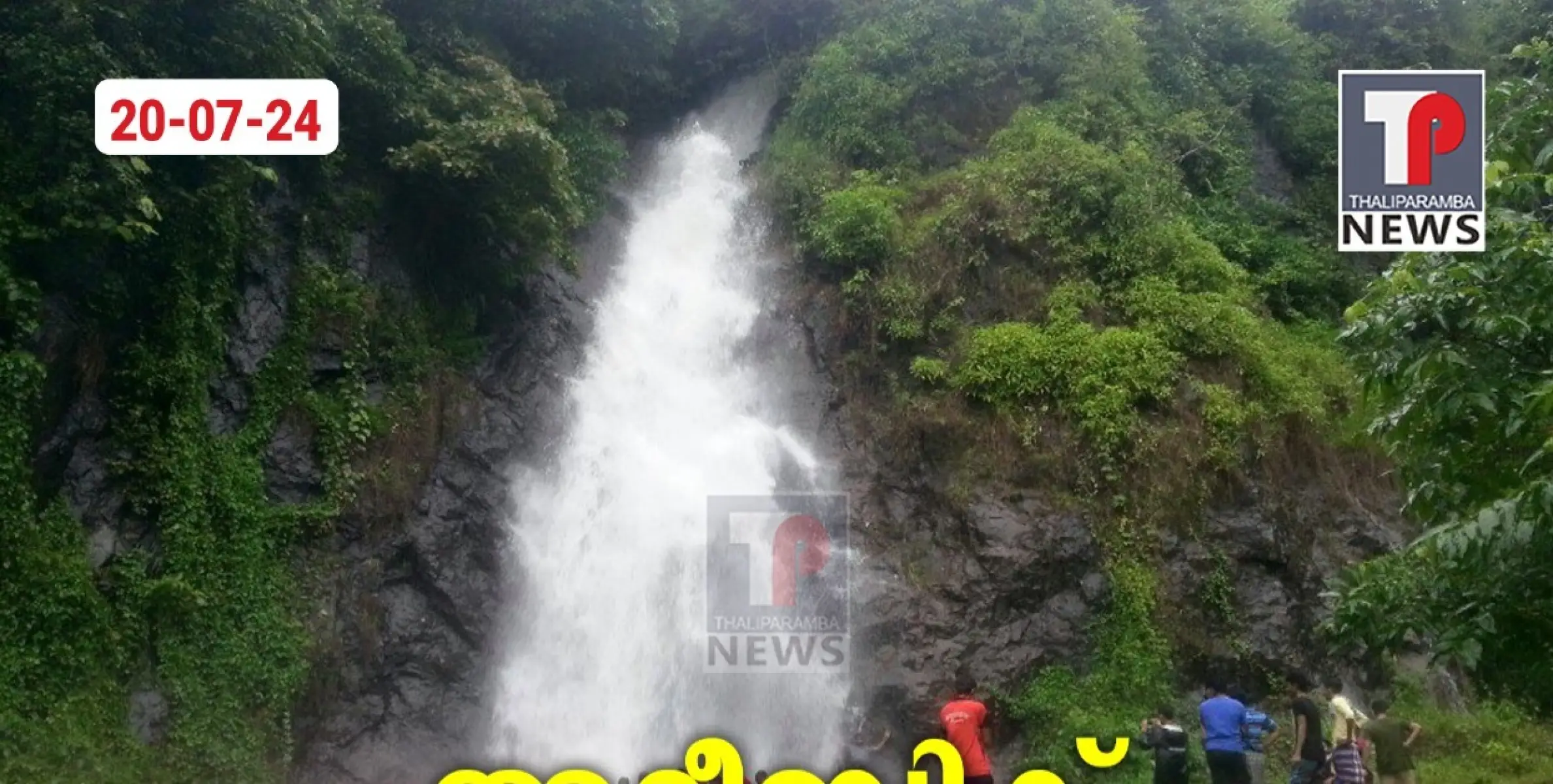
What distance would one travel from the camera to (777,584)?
11.8 metres

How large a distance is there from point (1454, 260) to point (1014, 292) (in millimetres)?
8370

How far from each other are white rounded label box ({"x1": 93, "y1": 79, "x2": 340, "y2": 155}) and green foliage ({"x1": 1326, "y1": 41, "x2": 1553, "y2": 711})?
822 centimetres

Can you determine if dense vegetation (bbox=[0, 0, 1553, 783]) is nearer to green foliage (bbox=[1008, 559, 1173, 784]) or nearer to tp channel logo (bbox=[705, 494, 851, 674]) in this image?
green foliage (bbox=[1008, 559, 1173, 784])

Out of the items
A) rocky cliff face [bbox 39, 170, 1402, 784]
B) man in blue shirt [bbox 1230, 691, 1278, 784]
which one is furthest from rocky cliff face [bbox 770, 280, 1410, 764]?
man in blue shirt [bbox 1230, 691, 1278, 784]

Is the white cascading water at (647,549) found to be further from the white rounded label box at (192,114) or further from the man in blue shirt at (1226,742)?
the white rounded label box at (192,114)

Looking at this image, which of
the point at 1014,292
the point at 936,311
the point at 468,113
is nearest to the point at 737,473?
the point at 936,311

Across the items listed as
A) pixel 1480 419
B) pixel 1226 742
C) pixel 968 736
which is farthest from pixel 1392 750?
pixel 1480 419

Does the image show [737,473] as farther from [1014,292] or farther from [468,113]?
[468,113]

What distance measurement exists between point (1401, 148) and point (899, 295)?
7.76 meters

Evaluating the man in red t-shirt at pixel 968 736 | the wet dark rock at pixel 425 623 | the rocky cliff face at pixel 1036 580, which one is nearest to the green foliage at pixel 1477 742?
the rocky cliff face at pixel 1036 580

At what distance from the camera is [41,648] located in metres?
9.01

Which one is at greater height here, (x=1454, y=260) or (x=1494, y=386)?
(x=1454, y=260)

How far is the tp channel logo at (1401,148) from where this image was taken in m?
6.39

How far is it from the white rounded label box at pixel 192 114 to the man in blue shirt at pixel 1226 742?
328 inches
